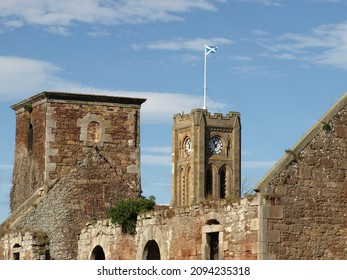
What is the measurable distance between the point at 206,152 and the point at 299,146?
112 m

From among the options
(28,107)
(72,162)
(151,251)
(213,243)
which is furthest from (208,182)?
(213,243)

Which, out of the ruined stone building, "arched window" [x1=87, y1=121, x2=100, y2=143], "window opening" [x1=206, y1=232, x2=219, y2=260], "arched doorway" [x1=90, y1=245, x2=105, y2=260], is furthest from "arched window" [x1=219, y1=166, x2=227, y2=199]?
"window opening" [x1=206, y1=232, x2=219, y2=260]

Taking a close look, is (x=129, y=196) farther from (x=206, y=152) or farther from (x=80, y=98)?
(x=206, y=152)

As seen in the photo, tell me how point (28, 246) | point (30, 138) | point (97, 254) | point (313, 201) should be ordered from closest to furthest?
point (313, 201) < point (97, 254) < point (28, 246) < point (30, 138)

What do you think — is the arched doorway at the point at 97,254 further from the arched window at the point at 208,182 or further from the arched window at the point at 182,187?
the arched window at the point at 182,187

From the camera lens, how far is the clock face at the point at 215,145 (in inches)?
5281

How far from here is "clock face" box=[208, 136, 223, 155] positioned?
5281 inches

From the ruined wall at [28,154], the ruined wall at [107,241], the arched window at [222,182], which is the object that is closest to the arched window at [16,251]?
the ruined wall at [28,154]

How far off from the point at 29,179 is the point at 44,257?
3.66 m

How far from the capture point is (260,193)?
21.3m

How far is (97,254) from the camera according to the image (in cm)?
2784
